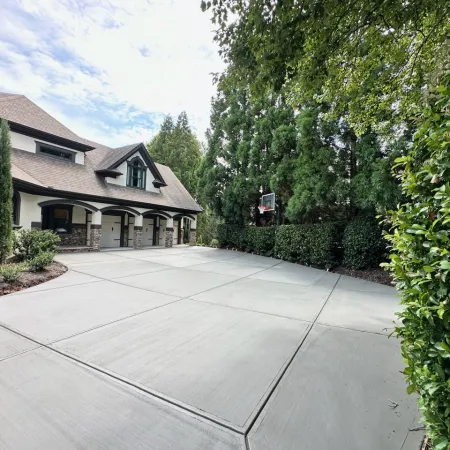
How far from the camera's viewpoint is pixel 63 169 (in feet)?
42.4

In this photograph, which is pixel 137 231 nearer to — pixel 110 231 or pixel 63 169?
pixel 110 231

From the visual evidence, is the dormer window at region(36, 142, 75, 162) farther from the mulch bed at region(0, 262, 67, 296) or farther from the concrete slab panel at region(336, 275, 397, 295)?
the concrete slab panel at region(336, 275, 397, 295)

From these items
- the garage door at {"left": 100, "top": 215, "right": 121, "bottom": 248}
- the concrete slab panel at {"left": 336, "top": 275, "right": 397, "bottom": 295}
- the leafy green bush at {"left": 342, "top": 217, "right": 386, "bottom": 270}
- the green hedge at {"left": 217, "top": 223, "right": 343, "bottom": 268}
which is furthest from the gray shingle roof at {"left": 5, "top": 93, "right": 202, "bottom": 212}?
the concrete slab panel at {"left": 336, "top": 275, "right": 397, "bottom": 295}

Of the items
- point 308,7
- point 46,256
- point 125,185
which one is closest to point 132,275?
point 46,256

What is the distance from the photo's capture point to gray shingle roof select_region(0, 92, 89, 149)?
11716 millimetres

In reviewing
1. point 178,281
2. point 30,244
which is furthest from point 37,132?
point 178,281

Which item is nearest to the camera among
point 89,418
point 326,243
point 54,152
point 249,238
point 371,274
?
point 89,418

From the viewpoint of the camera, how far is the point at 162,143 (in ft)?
95.1

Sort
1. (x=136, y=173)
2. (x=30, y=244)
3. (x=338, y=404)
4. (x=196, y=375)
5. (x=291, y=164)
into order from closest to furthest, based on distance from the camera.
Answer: (x=338, y=404) → (x=196, y=375) → (x=30, y=244) → (x=291, y=164) → (x=136, y=173)

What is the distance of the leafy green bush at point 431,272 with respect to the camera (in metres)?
1.30

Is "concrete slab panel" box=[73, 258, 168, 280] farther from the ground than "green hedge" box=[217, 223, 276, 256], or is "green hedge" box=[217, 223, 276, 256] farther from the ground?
"green hedge" box=[217, 223, 276, 256]

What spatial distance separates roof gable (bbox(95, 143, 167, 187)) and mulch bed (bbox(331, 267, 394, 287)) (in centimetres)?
1298

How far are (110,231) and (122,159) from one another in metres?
4.52

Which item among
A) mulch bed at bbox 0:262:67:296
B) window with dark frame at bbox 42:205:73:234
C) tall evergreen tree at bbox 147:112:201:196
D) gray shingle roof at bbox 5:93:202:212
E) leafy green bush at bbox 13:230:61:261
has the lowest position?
mulch bed at bbox 0:262:67:296
